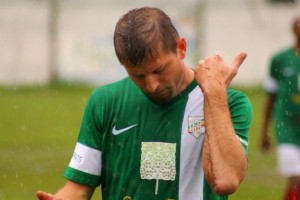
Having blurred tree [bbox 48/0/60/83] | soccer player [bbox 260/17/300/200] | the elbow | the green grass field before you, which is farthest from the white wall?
the elbow

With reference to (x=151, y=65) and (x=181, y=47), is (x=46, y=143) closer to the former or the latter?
(x=181, y=47)

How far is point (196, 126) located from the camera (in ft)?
16.6

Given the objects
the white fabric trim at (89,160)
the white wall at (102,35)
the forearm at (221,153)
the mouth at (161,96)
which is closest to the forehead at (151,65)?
the mouth at (161,96)

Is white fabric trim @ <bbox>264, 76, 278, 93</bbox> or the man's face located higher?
the man's face

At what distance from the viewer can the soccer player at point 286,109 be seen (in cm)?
966

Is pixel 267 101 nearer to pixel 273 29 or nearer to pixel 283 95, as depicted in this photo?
pixel 283 95

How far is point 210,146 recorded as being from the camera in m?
4.83

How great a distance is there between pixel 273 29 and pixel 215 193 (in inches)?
925

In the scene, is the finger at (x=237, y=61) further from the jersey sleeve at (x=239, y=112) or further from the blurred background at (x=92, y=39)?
the blurred background at (x=92, y=39)

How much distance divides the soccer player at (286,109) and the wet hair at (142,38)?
166 inches

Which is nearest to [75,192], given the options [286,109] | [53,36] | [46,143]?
[286,109]

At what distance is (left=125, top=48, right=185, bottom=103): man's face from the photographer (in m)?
4.91

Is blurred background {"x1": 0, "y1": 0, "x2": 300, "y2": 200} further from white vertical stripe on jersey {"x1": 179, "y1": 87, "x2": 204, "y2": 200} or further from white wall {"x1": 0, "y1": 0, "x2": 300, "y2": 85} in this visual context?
white vertical stripe on jersey {"x1": 179, "y1": 87, "x2": 204, "y2": 200}

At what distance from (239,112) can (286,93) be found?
16.8 ft
